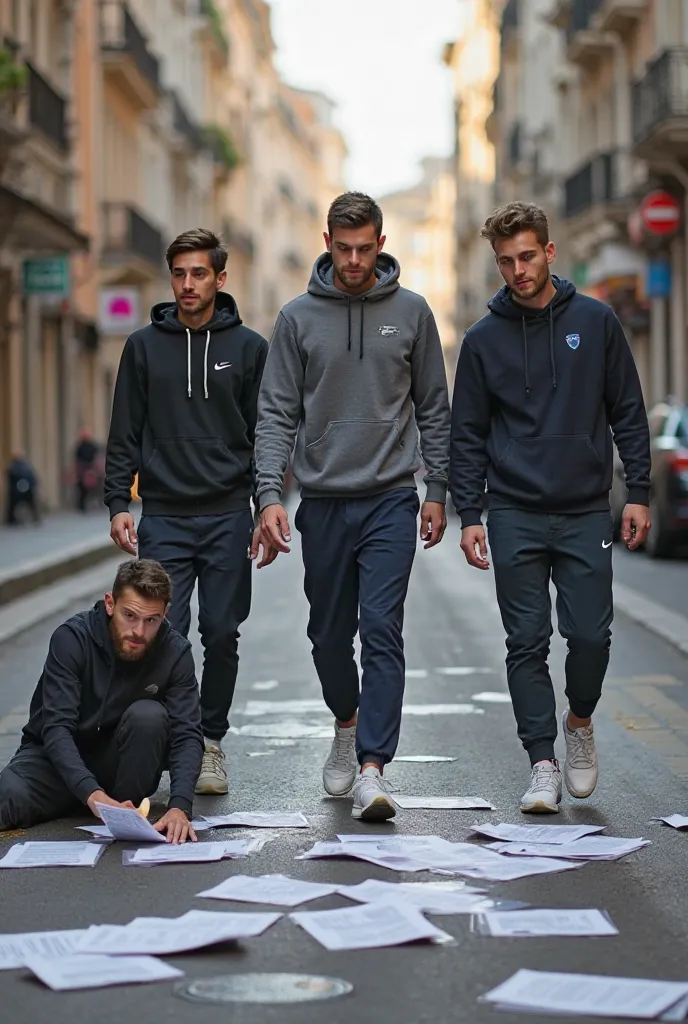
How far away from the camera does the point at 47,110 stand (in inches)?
1476

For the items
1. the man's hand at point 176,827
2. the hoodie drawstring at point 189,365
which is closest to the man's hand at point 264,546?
the hoodie drawstring at point 189,365

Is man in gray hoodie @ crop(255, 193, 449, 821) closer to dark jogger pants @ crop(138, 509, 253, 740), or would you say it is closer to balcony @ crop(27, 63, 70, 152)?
dark jogger pants @ crop(138, 509, 253, 740)

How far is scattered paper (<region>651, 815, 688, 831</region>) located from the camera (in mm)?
6910

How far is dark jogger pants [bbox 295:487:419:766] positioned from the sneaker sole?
0.75ft

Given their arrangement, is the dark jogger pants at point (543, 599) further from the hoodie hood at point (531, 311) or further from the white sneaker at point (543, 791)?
the hoodie hood at point (531, 311)

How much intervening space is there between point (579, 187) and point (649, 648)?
104 ft

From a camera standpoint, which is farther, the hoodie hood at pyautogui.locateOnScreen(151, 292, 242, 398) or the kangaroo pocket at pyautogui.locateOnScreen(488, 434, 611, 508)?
the hoodie hood at pyautogui.locateOnScreen(151, 292, 242, 398)

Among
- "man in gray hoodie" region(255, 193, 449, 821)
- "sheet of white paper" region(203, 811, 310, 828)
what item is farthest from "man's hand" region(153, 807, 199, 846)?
"man in gray hoodie" region(255, 193, 449, 821)

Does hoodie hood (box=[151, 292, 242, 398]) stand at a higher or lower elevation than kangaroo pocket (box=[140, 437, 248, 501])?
higher

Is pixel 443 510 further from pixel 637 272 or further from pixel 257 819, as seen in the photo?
pixel 637 272

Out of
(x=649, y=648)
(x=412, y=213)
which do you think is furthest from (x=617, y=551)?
(x=412, y=213)

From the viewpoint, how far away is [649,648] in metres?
13.5

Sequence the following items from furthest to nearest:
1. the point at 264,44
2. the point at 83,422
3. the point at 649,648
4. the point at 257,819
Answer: the point at 264,44
the point at 83,422
the point at 649,648
the point at 257,819

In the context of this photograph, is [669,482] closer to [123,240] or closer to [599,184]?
[599,184]
